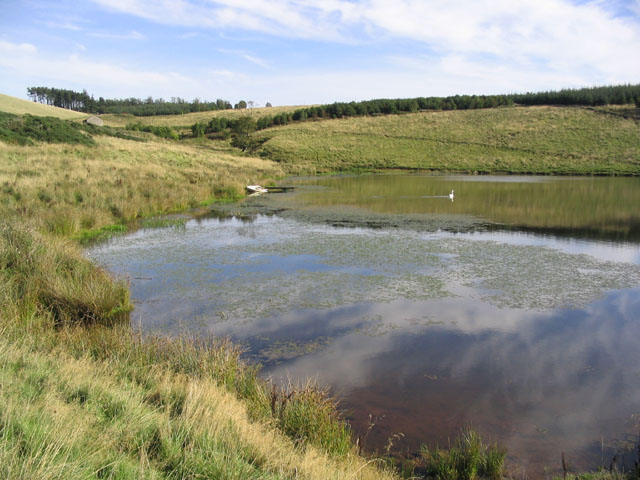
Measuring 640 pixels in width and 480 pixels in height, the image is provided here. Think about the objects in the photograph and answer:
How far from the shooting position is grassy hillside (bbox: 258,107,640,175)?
152 ft

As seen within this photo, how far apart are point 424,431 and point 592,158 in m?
49.0

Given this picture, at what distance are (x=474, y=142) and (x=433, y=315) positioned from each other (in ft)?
169

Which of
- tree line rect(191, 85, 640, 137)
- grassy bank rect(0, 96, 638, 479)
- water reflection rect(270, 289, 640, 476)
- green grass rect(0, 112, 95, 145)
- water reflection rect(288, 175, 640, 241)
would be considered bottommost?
water reflection rect(270, 289, 640, 476)

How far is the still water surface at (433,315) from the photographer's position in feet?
14.8

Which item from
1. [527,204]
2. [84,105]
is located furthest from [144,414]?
[84,105]

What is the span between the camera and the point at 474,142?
54.8m

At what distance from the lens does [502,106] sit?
71.4 metres

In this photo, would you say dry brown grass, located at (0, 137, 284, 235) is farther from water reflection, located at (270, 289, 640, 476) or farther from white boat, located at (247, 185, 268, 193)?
water reflection, located at (270, 289, 640, 476)

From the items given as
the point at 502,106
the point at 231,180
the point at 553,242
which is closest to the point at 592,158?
the point at 502,106

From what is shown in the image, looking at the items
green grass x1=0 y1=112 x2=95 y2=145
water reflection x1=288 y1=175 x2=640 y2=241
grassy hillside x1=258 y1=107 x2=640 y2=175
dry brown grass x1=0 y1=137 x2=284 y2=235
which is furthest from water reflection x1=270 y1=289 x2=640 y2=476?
grassy hillside x1=258 y1=107 x2=640 y2=175

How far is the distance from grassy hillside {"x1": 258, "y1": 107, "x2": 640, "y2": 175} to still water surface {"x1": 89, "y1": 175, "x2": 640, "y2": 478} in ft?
111

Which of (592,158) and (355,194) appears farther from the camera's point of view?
(592,158)

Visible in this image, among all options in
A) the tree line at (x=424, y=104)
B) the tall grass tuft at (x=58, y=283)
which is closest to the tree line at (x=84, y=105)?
the tree line at (x=424, y=104)

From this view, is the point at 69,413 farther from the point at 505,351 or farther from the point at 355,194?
the point at 355,194
